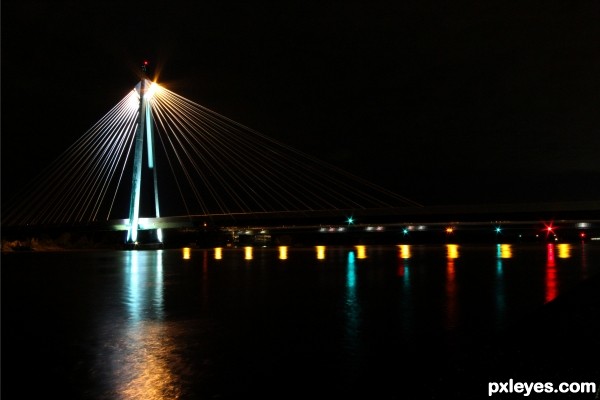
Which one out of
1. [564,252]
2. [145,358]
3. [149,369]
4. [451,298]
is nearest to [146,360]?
[145,358]

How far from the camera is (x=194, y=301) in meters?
9.32

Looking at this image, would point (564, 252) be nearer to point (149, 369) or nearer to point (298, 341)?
point (298, 341)

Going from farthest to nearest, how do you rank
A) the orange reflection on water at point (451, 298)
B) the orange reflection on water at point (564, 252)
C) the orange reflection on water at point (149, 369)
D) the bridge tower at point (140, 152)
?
the bridge tower at point (140, 152), the orange reflection on water at point (564, 252), the orange reflection on water at point (451, 298), the orange reflection on water at point (149, 369)

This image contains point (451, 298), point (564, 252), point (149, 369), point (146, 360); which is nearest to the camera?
point (149, 369)

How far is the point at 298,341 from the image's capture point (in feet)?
19.2

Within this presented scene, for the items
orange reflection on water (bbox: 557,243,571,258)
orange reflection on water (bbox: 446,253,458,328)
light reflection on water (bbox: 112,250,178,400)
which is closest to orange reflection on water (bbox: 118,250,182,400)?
light reflection on water (bbox: 112,250,178,400)

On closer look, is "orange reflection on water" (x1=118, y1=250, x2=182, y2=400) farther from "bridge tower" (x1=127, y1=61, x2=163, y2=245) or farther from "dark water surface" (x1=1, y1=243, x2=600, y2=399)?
"bridge tower" (x1=127, y1=61, x2=163, y2=245)

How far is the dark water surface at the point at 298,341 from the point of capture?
4188mm

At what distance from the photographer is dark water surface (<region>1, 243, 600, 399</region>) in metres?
4.19

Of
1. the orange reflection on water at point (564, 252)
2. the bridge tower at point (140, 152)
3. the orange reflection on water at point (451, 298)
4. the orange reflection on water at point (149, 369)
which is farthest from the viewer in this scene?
the bridge tower at point (140, 152)

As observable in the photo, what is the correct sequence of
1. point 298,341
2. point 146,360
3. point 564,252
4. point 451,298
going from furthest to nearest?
1. point 564,252
2. point 451,298
3. point 298,341
4. point 146,360

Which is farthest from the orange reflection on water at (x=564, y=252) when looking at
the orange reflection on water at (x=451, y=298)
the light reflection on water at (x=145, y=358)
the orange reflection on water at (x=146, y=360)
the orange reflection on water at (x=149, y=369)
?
the orange reflection on water at (x=149, y=369)

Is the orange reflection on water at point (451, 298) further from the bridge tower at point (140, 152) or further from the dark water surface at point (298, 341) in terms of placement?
the bridge tower at point (140, 152)

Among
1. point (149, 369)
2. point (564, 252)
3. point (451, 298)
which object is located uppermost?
point (564, 252)
